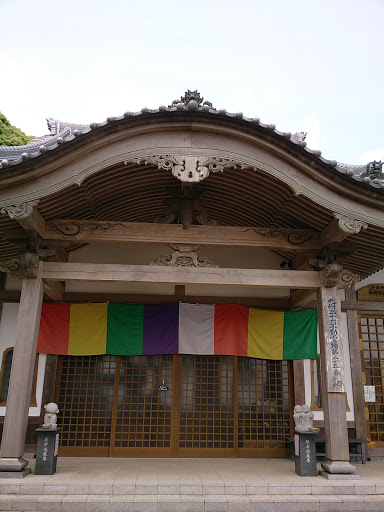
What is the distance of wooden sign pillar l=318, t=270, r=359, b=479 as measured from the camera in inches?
276

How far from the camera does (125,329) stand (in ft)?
30.6

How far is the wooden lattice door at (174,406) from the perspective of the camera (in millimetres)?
9117

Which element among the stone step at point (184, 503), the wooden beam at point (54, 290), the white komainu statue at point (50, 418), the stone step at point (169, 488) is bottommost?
the stone step at point (184, 503)

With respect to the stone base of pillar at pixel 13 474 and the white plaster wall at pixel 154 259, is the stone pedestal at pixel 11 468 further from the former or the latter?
the white plaster wall at pixel 154 259

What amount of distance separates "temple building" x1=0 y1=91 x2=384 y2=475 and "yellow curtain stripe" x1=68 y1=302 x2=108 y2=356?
0.02 metres

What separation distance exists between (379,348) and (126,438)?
6374 millimetres

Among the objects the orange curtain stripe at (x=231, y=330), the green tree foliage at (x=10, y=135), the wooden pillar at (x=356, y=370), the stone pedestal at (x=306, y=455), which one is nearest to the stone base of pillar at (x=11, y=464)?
the orange curtain stripe at (x=231, y=330)

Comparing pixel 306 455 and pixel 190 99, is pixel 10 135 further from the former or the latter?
pixel 306 455

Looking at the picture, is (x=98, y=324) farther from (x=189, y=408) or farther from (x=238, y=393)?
(x=238, y=393)

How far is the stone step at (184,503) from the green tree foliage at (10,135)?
22.2 metres

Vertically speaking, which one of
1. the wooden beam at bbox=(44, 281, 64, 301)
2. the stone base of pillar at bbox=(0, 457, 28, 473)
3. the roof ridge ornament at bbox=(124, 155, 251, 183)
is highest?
the roof ridge ornament at bbox=(124, 155, 251, 183)

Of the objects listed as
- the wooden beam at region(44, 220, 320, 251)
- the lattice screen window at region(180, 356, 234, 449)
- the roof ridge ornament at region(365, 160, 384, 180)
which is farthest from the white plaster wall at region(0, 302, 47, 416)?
the roof ridge ornament at region(365, 160, 384, 180)

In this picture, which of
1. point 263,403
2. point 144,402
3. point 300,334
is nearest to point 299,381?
point 263,403

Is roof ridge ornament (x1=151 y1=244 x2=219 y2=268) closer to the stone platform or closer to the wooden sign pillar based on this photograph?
the wooden sign pillar
